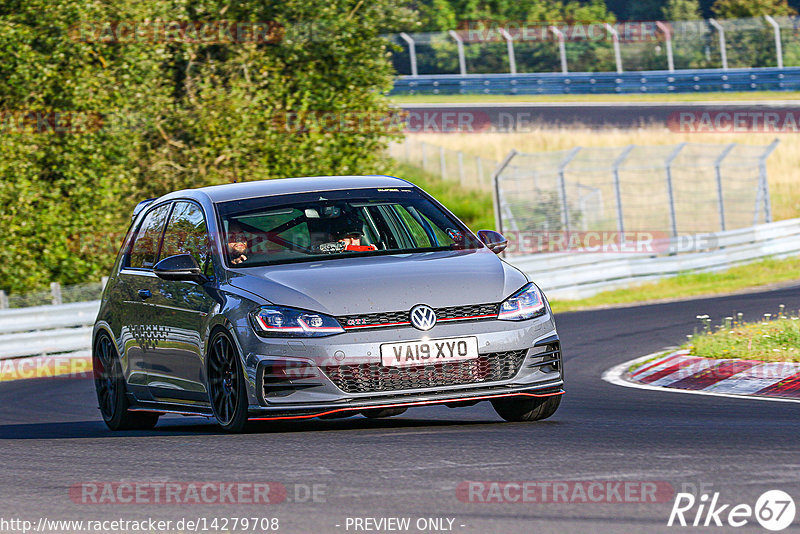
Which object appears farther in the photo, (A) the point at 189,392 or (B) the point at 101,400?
(B) the point at 101,400

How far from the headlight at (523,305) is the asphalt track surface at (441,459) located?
2.22 ft

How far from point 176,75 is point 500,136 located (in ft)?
60.5

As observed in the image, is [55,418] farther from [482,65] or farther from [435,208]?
[482,65]

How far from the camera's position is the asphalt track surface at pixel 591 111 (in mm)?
45438

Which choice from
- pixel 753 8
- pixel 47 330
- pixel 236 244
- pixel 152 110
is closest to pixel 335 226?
pixel 236 244

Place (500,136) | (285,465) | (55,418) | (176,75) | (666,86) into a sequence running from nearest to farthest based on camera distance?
(285,465) < (55,418) < (176,75) < (500,136) < (666,86)

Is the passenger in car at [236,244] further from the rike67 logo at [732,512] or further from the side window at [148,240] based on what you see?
the rike67 logo at [732,512]

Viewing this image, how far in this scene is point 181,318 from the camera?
919 cm

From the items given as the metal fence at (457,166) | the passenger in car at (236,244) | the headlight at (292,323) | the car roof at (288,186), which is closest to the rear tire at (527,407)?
the headlight at (292,323)

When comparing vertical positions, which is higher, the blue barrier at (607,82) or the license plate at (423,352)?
the license plate at (423,352)

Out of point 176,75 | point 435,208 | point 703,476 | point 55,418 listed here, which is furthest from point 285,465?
point 176,75

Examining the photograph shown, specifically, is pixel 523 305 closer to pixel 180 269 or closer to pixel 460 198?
pixel 180 269

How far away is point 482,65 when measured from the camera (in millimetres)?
55094

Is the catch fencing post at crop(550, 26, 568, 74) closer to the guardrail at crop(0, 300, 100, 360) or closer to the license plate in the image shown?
the guardrail at crop(0, 300, 100, 360)
